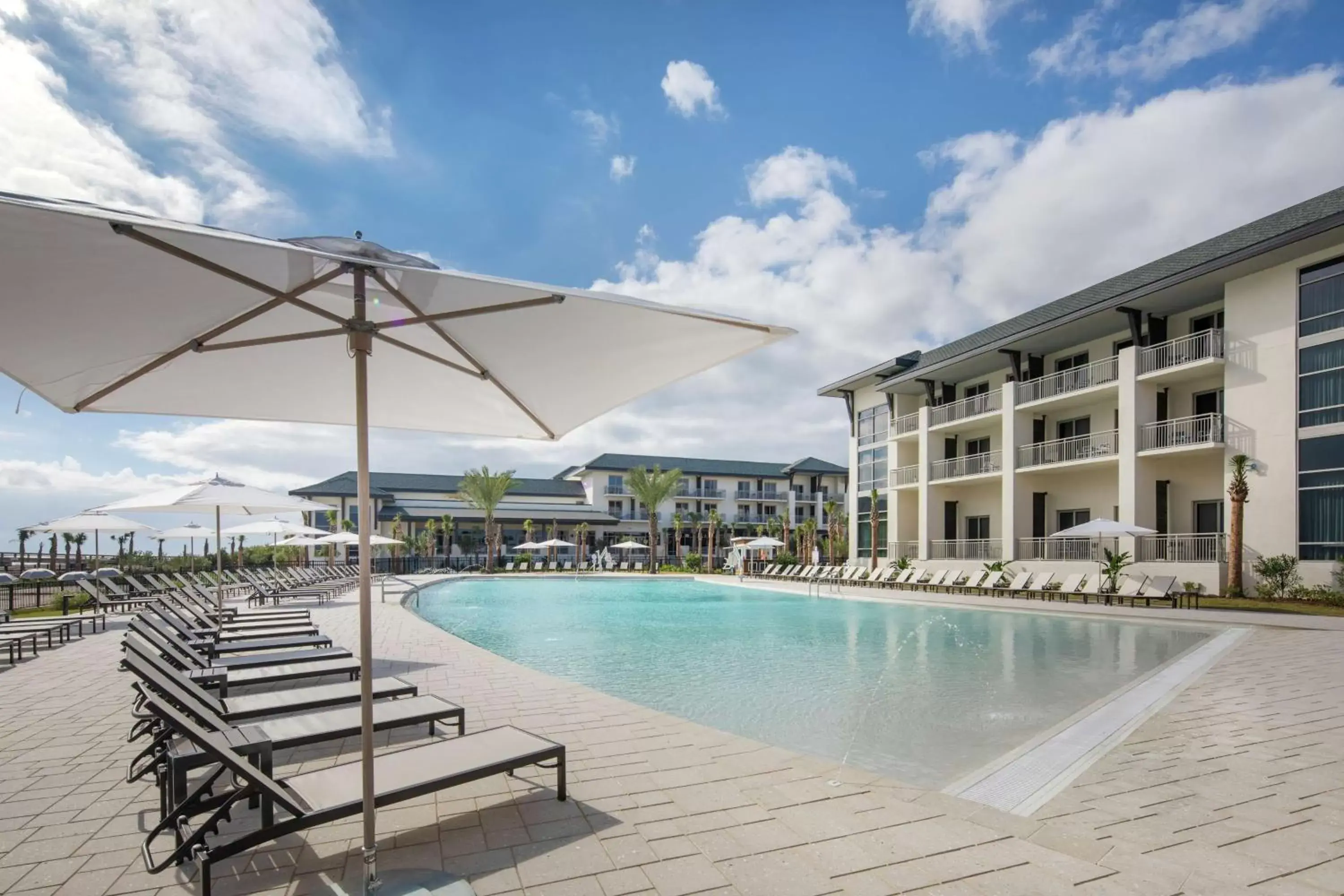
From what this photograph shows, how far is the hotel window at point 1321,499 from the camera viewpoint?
16234mm

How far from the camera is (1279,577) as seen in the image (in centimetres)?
1697

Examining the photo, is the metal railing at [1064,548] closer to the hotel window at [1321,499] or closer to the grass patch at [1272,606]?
the grass patch at [1272,606]

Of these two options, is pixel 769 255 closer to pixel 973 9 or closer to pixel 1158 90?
pixel 973 9

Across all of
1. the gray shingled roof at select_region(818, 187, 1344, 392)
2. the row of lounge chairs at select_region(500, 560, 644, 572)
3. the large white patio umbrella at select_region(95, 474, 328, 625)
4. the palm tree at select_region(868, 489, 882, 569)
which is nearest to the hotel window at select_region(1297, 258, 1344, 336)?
the gray shingled roof at select_region(818, 187, 1344, 392)

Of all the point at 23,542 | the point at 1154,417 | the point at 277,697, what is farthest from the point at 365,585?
the point at 23,542

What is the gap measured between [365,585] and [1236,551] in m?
21.9

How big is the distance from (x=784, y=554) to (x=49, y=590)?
103ft

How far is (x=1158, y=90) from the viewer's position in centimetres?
1570

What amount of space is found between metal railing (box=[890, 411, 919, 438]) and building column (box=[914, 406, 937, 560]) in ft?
3.16

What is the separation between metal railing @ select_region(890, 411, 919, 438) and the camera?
3123 cm

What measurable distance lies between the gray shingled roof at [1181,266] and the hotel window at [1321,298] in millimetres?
1242

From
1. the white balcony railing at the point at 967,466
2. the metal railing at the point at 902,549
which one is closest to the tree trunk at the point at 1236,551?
the white balcony railing at the point at 967,466

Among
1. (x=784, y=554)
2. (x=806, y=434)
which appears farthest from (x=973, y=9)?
(x=806, y=434)

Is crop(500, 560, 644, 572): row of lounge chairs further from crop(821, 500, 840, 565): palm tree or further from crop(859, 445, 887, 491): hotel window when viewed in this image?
crop(859, 445, 887, 491): hotel window
